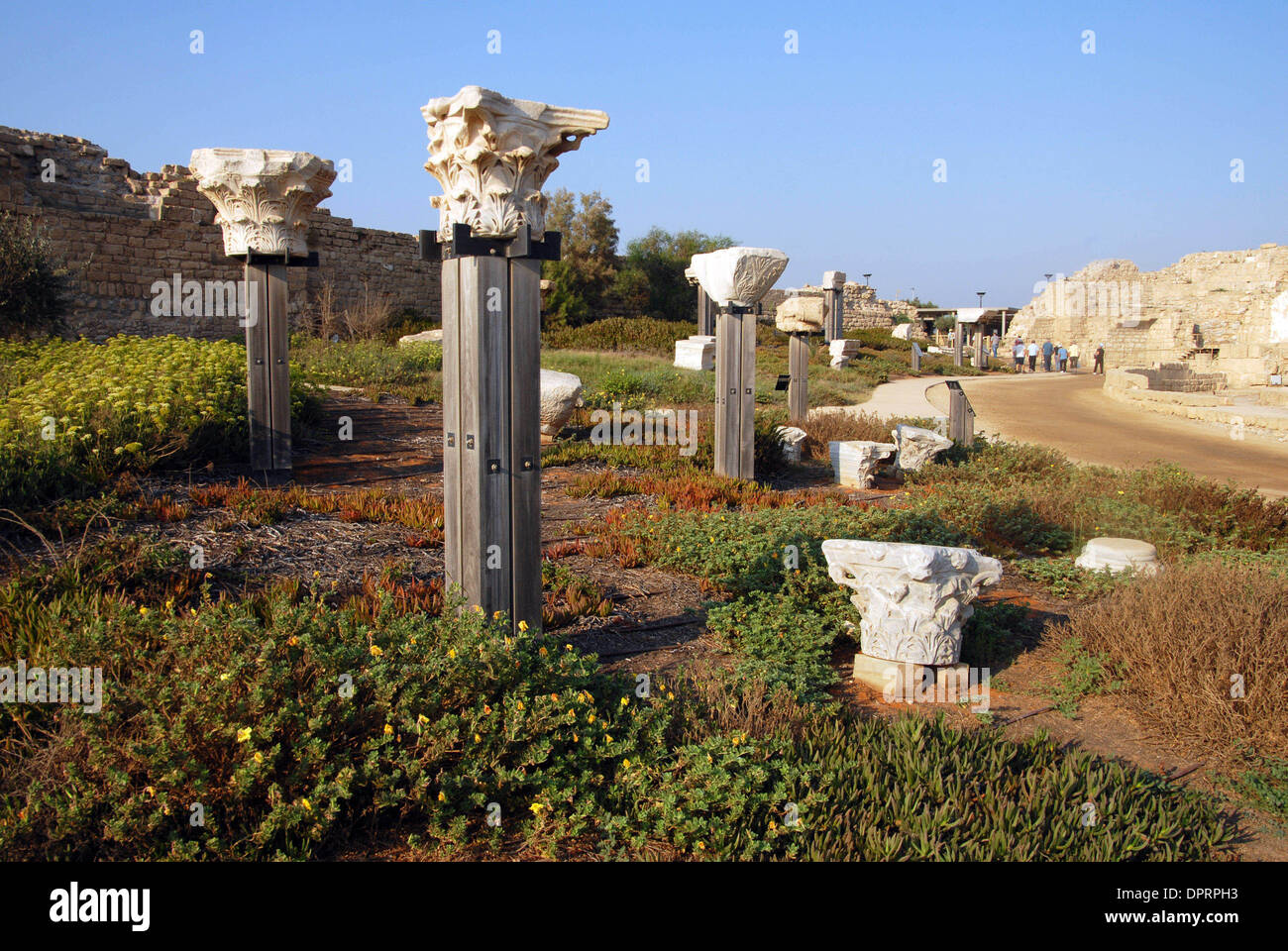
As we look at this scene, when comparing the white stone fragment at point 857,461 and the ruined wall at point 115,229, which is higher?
the ruined wall at point 115,229

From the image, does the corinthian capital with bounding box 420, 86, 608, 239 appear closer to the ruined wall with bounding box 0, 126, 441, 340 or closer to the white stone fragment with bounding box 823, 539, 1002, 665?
the white stone fragment with bounding box 823, 539, 1002, 665

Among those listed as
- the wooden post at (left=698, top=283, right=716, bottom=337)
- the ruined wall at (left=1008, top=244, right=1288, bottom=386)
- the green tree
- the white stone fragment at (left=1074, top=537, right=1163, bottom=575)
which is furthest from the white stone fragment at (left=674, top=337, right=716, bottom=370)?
the ruined wall at (left=1008, top=244, right=1288, bottom=386)

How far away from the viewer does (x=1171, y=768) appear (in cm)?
358

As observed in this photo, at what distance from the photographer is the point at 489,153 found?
12.8 feet

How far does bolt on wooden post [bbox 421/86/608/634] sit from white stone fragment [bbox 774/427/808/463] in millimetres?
6128

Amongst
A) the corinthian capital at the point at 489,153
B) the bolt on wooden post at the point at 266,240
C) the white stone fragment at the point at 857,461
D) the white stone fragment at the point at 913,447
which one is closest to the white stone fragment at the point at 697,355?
the white stone fragment at the point at 913,447

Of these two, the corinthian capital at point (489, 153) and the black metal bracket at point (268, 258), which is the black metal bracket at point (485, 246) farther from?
the black metal bracket at point (268, 258)

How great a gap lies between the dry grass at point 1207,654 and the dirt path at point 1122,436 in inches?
238

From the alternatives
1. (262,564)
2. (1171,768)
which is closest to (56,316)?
(262,564)

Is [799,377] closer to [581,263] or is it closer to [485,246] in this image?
[485,246]

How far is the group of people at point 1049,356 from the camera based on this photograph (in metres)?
34.1

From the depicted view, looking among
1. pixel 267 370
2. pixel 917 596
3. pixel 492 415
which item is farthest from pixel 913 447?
pixel 492 415

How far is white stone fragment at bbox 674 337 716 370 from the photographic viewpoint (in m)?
20.0
